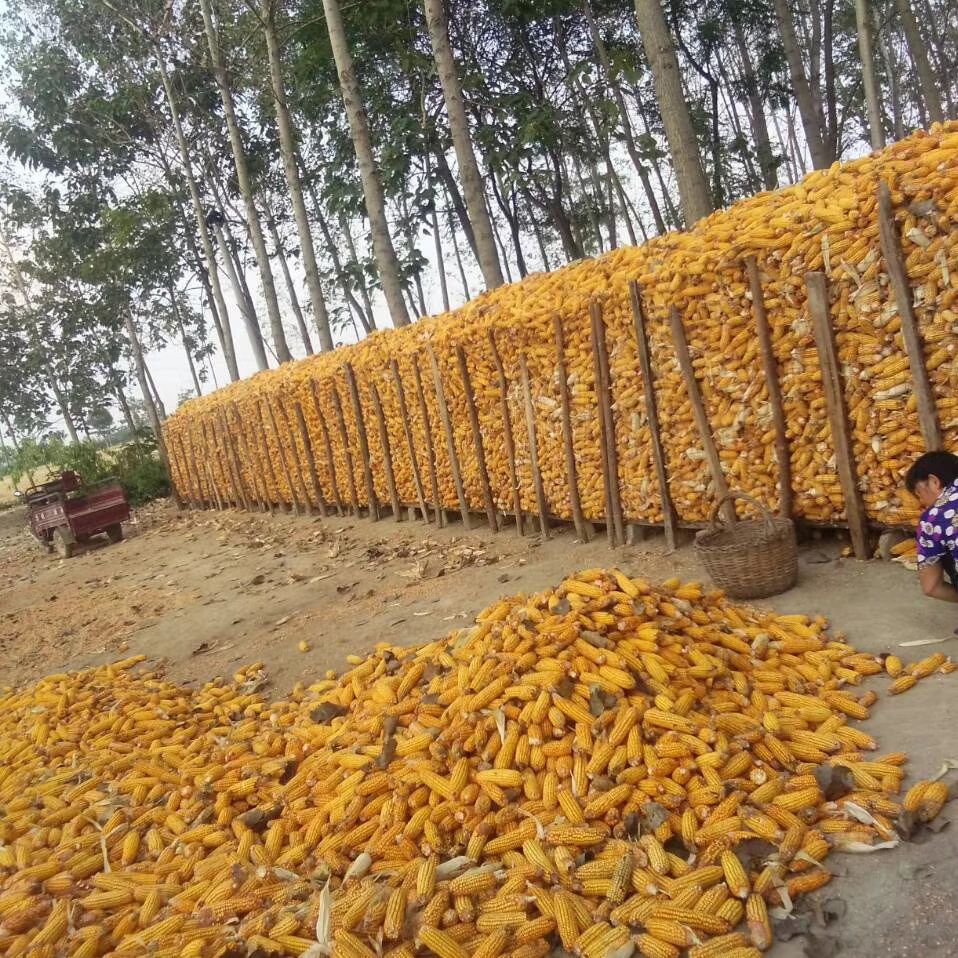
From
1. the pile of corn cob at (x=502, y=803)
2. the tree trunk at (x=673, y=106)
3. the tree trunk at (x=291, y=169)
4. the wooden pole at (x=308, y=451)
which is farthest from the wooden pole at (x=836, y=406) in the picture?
the tree trunk at (x=291, y=169)

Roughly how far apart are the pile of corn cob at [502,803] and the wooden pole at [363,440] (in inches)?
277

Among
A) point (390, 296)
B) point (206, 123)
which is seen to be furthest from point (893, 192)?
point (206, 123)

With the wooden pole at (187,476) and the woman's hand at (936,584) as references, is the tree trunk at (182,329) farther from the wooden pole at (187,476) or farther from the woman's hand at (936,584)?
the woman's hand at (936,584)

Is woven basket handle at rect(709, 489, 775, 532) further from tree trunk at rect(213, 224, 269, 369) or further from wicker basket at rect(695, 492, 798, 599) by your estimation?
tree trunk at rect(213, 224, 269, 369)

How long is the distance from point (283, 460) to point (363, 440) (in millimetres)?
3485

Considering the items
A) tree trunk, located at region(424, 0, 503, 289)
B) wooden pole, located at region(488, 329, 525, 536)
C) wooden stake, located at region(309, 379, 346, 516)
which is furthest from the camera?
wooden stake, located at region(309, 379, 346, 516)

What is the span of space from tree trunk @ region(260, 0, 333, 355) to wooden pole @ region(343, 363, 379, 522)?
4.11m

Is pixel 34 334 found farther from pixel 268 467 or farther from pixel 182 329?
pixel 268 467

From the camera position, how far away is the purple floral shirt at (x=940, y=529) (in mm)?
3859

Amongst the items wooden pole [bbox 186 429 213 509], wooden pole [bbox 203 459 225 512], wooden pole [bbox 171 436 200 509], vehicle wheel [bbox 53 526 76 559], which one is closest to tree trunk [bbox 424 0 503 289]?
wooden pole [bbox 203 459 225 512]

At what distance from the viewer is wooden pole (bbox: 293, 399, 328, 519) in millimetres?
13297

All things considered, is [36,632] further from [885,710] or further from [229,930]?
[885,710]

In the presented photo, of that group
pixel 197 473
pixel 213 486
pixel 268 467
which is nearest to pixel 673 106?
pixel 268 467

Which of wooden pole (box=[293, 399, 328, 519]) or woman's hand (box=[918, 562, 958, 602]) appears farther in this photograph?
wooden pole (box=[293, 399, 328, 519])
